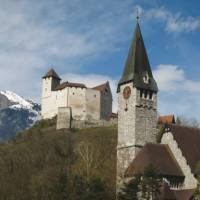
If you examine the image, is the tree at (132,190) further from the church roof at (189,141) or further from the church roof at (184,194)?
the church roof at (189,141)

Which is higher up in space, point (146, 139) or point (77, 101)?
point (77, 101)

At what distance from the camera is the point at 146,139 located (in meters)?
64.1

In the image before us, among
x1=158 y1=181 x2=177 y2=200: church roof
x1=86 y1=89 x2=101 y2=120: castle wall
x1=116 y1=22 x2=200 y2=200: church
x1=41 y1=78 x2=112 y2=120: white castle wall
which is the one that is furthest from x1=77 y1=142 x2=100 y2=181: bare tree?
x1=41 y1=78 x2=112 y2=120: white castle wall

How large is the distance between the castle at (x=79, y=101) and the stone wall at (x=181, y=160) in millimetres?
62605

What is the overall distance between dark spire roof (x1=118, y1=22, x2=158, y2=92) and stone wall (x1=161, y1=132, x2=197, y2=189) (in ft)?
20.5

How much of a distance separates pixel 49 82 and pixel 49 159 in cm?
4811

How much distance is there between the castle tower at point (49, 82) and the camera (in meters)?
136

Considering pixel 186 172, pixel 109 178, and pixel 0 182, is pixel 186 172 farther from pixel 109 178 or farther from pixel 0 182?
pixel 0 182

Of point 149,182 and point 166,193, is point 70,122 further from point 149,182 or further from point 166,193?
point 149,182

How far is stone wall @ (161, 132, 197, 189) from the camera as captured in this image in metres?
59.5

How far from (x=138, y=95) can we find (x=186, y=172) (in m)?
9.93

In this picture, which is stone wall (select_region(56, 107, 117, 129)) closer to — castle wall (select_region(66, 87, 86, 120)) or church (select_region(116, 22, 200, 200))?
castle wall (select_region(66, 87, 86, 120))

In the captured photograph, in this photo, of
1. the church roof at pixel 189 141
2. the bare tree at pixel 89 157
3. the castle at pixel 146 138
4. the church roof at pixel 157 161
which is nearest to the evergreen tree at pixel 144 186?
the castle at pixel 146 138

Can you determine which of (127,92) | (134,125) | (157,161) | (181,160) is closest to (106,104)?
(127,92)
